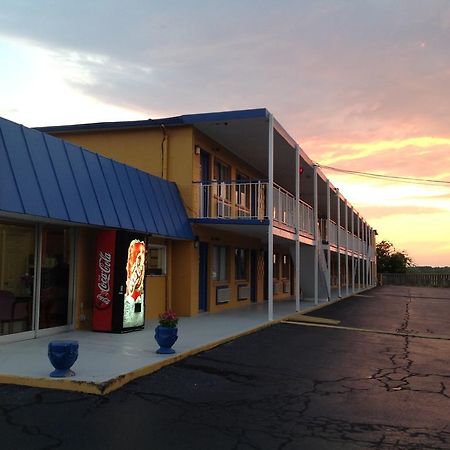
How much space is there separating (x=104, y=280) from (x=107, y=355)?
10.4 feet

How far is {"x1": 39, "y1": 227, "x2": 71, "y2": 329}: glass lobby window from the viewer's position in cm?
1118

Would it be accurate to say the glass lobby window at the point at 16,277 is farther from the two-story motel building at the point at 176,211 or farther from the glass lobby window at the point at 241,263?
the glass lobby window at the point at 241,263

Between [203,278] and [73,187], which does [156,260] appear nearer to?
[203,278]

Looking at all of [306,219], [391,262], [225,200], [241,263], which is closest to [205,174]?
[225,200]

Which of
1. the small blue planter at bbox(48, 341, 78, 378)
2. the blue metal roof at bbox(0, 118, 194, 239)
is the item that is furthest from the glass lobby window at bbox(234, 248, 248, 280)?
the small blue planter at bbox(48, 341, 78, 378)

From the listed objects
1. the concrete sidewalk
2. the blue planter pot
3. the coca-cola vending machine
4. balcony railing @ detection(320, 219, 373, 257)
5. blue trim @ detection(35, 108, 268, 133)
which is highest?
blue trim @ detection(35, 108, 268, 133)

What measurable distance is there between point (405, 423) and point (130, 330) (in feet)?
24.1

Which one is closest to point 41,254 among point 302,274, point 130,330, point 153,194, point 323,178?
point 130,330

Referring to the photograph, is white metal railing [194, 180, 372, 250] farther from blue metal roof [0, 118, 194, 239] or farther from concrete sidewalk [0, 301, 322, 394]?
concrete sidewalk [0, 301, 322, 394]

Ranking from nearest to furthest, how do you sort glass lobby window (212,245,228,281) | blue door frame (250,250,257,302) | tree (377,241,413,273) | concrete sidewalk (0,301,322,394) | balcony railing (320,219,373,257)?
concrete sidewalk (0,301,322,394), glass lobby window (212,245,228,281), blue door frame (250,250,257,302), balcony railing (320,219,373,257), tree (377,241,413,273)

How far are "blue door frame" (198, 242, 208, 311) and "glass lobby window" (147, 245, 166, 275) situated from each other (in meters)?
1.77

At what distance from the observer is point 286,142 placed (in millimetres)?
18047

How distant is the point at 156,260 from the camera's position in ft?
51.6

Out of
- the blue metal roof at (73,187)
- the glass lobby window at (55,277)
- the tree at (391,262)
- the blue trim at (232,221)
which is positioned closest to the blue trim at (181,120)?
the blue metal roof at (73,187)
